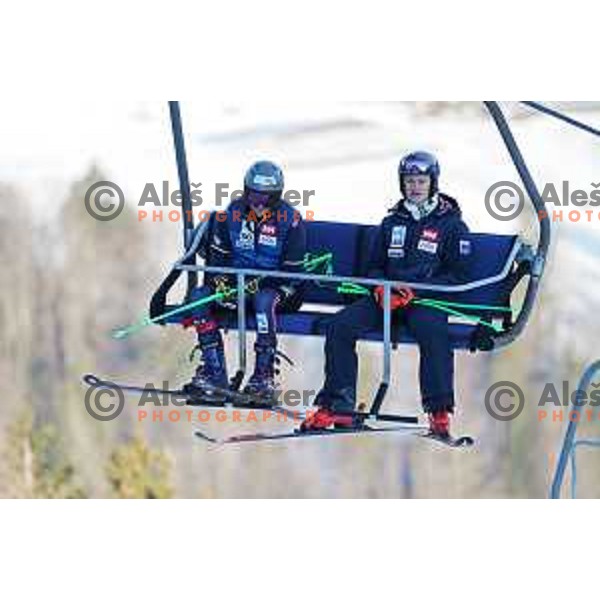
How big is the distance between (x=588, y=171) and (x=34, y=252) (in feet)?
25.7

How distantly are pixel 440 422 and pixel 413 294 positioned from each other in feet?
1.82

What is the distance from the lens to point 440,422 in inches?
366

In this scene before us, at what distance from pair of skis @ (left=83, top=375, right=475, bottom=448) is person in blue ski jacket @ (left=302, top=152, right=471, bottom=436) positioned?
104 millimetres

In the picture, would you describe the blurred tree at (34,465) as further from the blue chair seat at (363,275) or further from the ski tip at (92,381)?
the ski tip at (92,381)

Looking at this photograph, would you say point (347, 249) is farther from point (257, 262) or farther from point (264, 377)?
point (264, 377)

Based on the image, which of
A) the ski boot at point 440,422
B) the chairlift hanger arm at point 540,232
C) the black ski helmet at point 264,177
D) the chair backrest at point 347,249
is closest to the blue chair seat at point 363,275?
Answer: the chair backrest at point 347,249

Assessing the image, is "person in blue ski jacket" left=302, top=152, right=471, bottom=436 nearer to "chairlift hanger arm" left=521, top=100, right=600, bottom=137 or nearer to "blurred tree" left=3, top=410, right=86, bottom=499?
"chairlift hanger arm" left=521, top=100, right=600, bottom=137

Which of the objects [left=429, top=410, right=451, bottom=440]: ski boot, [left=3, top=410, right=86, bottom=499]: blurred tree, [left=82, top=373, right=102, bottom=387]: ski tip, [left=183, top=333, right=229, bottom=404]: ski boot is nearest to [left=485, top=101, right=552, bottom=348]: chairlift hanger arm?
[left=429, top=410, right=451, bottom=440]: ski boot

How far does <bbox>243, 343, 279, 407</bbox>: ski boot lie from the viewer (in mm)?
9281

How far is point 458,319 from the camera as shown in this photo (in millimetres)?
9484

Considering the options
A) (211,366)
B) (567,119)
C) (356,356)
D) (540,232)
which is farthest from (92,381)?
(567,119)

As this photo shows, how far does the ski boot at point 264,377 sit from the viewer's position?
9.28 meters

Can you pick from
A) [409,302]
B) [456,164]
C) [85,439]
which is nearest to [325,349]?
[409,302]

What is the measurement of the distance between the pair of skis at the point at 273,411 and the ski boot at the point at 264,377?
0.04 m
